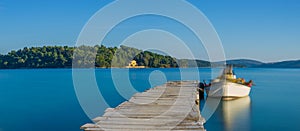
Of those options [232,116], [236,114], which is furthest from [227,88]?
[232,116]

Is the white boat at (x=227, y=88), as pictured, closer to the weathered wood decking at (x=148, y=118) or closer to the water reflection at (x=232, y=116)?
the water reflection at (x=232, y=116)

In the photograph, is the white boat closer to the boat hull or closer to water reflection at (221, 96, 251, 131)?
the boat hull

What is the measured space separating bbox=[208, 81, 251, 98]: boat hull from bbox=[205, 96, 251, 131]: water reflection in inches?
21.7

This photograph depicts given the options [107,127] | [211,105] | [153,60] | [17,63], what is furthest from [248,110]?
[17,63]

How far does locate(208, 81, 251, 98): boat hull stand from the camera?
82.5 ft

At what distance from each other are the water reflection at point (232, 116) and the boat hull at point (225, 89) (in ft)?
1.81

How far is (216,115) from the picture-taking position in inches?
771

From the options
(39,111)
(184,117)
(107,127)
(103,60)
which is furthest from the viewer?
(103,60)

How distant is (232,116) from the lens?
19219 mm

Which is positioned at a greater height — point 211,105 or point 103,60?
point 103,60

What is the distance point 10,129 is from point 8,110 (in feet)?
23.0

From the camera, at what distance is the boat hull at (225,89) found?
2514 cm

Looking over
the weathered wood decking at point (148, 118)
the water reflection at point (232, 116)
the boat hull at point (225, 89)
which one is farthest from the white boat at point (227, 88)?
the weathered wood decking at point (148, 118)

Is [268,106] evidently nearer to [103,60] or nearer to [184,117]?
[184,117]
